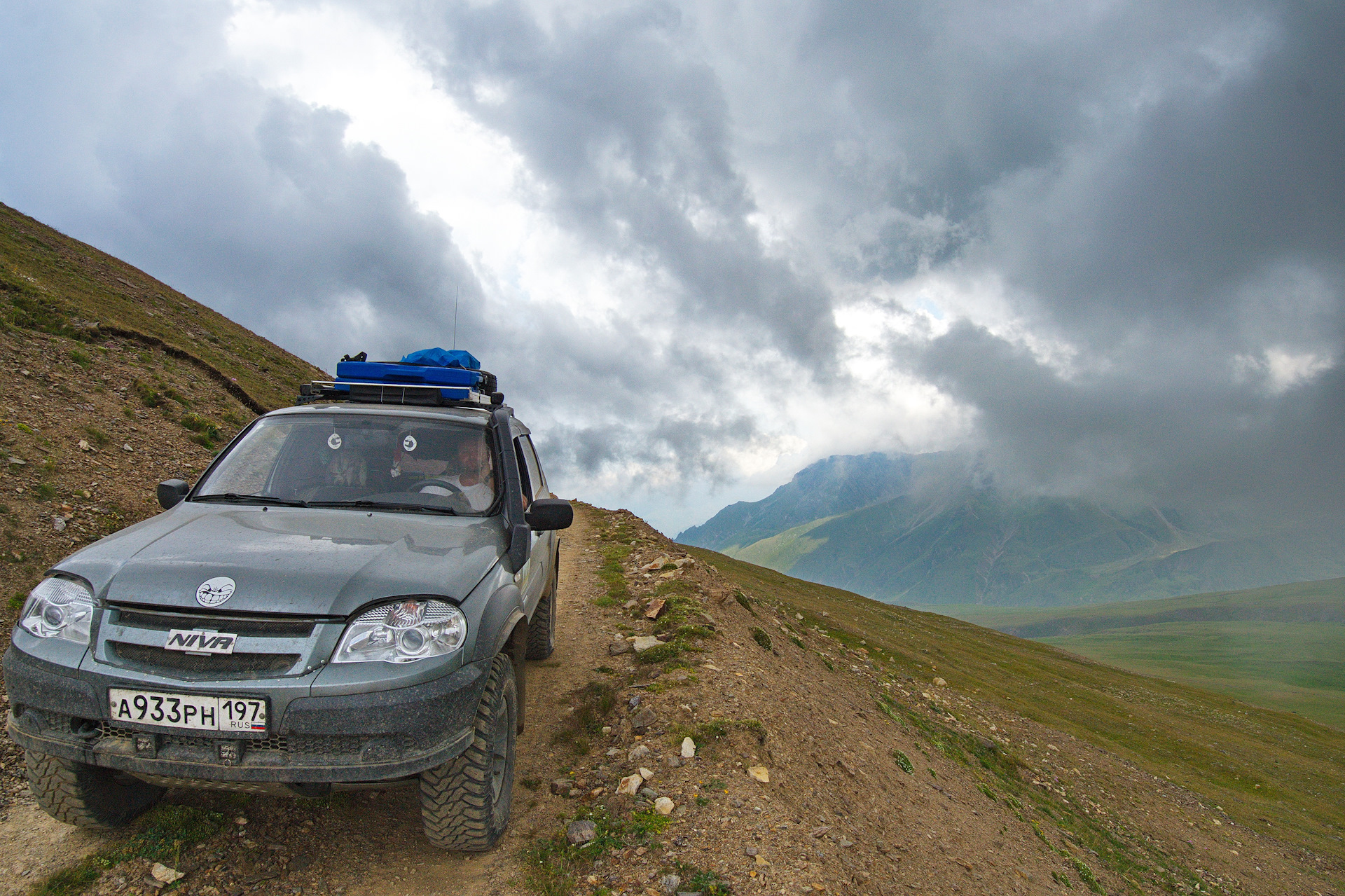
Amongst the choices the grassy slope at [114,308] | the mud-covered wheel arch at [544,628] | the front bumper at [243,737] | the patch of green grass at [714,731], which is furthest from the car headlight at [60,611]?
the grassy slope at [114,308]

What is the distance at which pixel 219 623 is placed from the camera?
343cm

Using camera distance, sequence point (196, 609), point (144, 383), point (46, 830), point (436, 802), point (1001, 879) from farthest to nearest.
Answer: point (144, 383) < point (1001, 879) < point (46, 830) < point (436, 802) < point (196, 609)

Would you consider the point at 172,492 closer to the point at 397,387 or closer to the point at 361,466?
the point at 361,466

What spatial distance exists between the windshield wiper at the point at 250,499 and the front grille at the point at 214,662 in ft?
4.93

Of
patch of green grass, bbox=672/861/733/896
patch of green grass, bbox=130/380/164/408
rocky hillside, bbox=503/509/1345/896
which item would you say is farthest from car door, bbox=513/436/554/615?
patch of green grass, bbox=130/380/164/408

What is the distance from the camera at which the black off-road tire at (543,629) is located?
7.59 meters

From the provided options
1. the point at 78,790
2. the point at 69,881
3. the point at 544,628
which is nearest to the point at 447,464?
the point at 78,790

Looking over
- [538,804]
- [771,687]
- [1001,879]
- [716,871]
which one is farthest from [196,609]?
[1001,879]

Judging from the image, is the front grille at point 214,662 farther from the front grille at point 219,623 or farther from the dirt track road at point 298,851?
the dirt track road at point 298,851

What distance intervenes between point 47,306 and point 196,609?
19.2 meters

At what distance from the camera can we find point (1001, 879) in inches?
255

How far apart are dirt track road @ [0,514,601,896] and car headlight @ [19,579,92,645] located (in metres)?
1.49

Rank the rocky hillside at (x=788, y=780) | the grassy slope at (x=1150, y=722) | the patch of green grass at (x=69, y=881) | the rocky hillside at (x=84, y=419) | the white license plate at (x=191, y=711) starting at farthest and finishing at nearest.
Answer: the grassy slope at (x=1150, y=722), the rocky hillside at (x=84, y=419), the rocky hillside at (x=788, y=780), the patch of green grass at (x=69, y=881), the white license plate at (x=191, y=711)

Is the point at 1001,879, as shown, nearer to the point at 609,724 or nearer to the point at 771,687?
the point at 771,687
